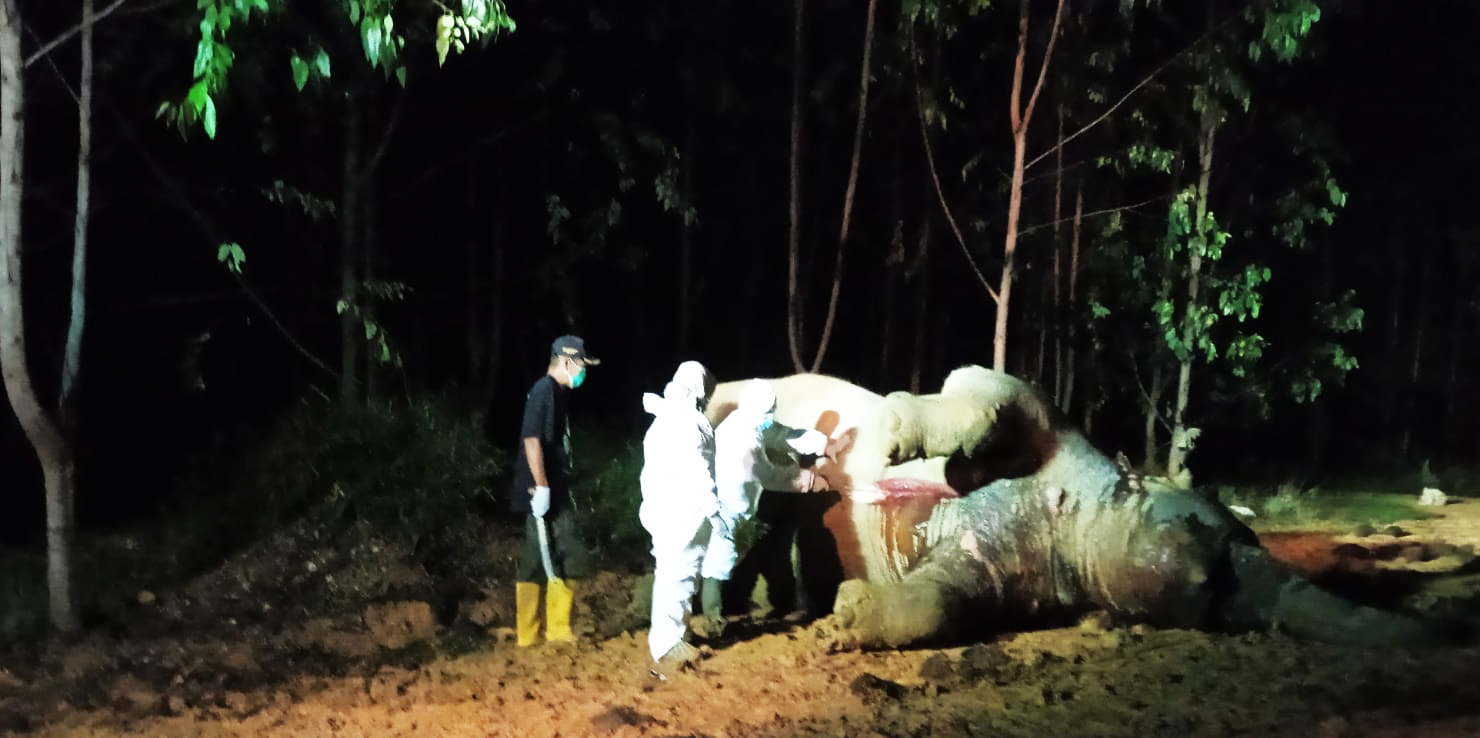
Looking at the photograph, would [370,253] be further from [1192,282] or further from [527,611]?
[1192,282]

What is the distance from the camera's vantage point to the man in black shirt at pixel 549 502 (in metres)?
6.35

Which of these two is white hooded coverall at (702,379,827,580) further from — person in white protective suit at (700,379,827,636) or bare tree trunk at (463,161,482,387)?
bare tree trunk at (463,161,482,387)

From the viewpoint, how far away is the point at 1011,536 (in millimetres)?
6793

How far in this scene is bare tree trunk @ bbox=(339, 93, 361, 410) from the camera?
32.0ft

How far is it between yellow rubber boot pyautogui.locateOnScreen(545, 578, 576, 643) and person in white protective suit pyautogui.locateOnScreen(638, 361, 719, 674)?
2.31ft

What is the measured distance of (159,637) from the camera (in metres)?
6.94

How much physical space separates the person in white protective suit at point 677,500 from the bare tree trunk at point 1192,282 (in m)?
6.37

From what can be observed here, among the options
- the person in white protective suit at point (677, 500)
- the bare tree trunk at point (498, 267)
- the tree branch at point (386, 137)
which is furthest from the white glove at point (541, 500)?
the bare tree trunk at point (498, 267)

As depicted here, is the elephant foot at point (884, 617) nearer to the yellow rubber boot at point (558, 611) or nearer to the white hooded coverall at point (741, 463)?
the white hooded coverall at point (741, 463)

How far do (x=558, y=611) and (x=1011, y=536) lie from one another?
2.69 m

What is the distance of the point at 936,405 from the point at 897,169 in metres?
8.84

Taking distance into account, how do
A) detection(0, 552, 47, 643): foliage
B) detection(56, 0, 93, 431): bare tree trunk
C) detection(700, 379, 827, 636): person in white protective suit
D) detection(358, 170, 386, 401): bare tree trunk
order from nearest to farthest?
detection(700, 379, 827, 636): person in white protective suit, detection(56, 0, 93, 431): bare tree trunk, detection(0, 552, 47, 643): foliage, detection(358, 170, 386, 401): bare tree trunk

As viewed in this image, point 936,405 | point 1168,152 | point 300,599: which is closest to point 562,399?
point 936,405

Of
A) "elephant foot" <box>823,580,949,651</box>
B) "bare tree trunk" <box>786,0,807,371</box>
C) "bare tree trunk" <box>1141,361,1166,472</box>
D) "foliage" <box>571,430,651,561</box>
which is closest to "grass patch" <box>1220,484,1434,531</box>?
"bare tree trunk" <box>1141,361,1166,472</box>
